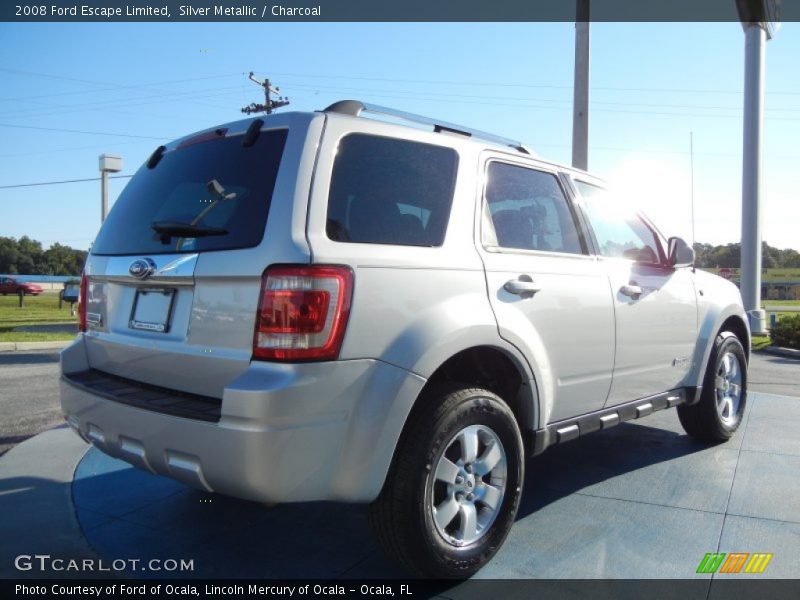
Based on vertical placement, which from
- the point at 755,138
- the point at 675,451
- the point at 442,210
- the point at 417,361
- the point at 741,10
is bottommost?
the point at 675,451

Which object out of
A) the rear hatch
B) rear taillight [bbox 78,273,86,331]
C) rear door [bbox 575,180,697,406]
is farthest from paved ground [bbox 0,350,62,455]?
rear door [bbox 575,180,697,406]

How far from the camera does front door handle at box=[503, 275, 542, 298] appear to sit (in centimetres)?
291

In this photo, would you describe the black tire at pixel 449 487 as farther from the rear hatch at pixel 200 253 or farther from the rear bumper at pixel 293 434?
the rear hatch at pixel 200 253

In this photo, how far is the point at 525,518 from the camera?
340 cm

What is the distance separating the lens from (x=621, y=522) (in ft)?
10.9

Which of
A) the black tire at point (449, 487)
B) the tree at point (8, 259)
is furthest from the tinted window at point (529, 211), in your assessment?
the tree at point (8, 259)

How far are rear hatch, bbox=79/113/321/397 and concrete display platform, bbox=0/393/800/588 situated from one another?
2.98 feet

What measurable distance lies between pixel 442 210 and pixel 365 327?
2.54 ft

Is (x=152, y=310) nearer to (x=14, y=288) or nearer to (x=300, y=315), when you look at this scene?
(x=300, y=315)

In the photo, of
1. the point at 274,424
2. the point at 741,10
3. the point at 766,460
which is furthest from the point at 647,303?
the point at 741,10

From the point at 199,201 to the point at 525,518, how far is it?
7.66 ft

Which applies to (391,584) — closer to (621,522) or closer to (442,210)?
(621,522)

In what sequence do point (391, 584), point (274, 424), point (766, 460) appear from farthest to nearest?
1. point (766, 460)
2. point (391, 584)
3. point (274, 424)

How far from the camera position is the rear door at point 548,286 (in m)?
2.94
